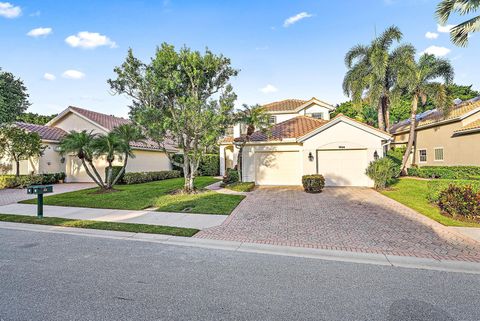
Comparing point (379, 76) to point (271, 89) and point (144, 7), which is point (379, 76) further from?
point (144, 7)

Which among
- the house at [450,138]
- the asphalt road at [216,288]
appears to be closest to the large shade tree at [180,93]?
the asphalt road at [216,288]

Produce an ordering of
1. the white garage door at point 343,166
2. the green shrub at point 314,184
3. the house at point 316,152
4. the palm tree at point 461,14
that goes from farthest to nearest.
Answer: the white garage door at point 343,166 → the house at point 316,152 → the green shrub at point 314,184 → the palm tree at point 461,14

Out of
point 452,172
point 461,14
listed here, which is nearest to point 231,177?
point 461,14

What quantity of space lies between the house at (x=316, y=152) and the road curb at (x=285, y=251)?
11325 millimetres

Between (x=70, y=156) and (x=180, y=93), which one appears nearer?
(x=180, y=93)

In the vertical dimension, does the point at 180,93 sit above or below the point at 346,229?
above

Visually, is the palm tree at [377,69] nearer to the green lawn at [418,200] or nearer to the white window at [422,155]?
the white window at [422,155]

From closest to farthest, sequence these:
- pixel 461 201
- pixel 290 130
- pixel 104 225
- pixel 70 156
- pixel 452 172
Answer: pixel 104 225, pixel 461 201, pixel 452 172, pixel 290 130, pixel 70 156

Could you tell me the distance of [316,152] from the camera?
1638cm

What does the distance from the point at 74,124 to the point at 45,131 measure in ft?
7.06

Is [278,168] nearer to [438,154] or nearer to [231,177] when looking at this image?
[231,177]

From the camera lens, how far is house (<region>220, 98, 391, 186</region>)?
51.7 feet

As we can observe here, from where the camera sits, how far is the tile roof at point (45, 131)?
1905 cm

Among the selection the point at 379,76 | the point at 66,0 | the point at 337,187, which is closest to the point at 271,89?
the point at 379,76
